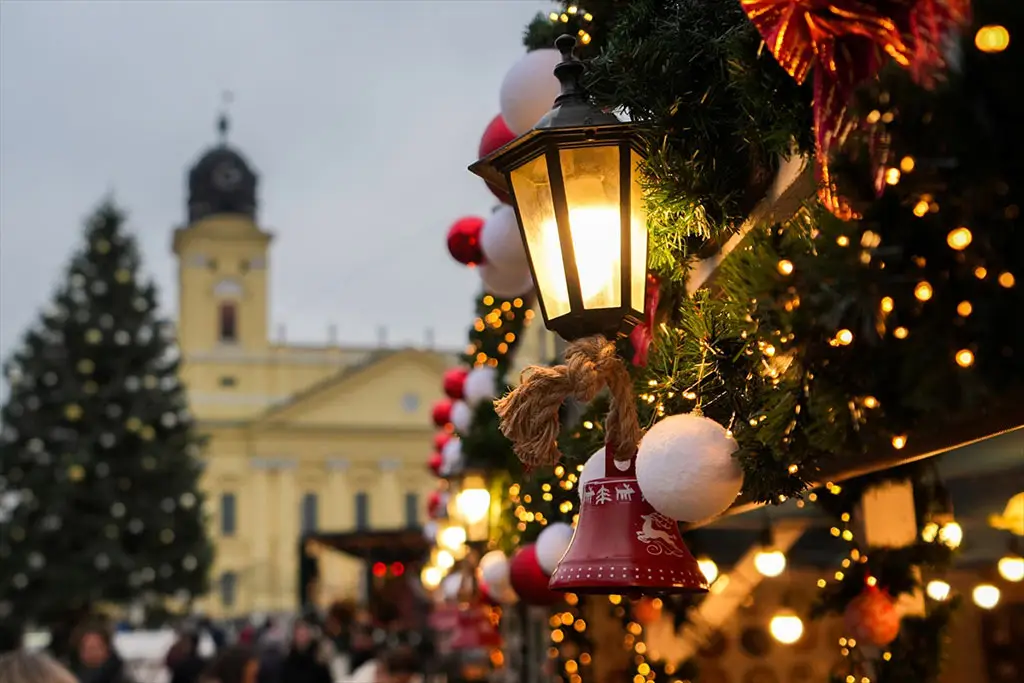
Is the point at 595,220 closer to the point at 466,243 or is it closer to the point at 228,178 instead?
the point at 466,243

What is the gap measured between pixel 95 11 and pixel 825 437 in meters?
2.56

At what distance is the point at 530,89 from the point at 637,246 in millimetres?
1495

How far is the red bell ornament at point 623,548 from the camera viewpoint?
295cm

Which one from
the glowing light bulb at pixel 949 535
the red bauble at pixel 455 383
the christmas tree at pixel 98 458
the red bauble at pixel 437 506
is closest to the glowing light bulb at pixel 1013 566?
the glowing light bulb at pixel 949 535

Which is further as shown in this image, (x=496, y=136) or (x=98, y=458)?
(x=98, y=458)

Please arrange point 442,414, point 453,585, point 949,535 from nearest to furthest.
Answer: point 949,535, point 453,585, point 442,414

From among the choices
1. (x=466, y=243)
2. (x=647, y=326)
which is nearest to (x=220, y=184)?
(x=466, y=243)

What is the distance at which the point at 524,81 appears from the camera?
4293 millimetres

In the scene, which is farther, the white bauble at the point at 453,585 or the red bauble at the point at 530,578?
the white bauble at the point at 453,585

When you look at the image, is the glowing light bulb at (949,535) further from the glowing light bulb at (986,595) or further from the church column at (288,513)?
the church column at (288,513)

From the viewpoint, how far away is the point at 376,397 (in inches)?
2501

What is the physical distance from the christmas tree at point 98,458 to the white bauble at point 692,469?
1207 inches

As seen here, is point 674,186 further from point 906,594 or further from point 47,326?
point 47,326

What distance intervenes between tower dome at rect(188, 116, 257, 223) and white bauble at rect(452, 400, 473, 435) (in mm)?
55214
